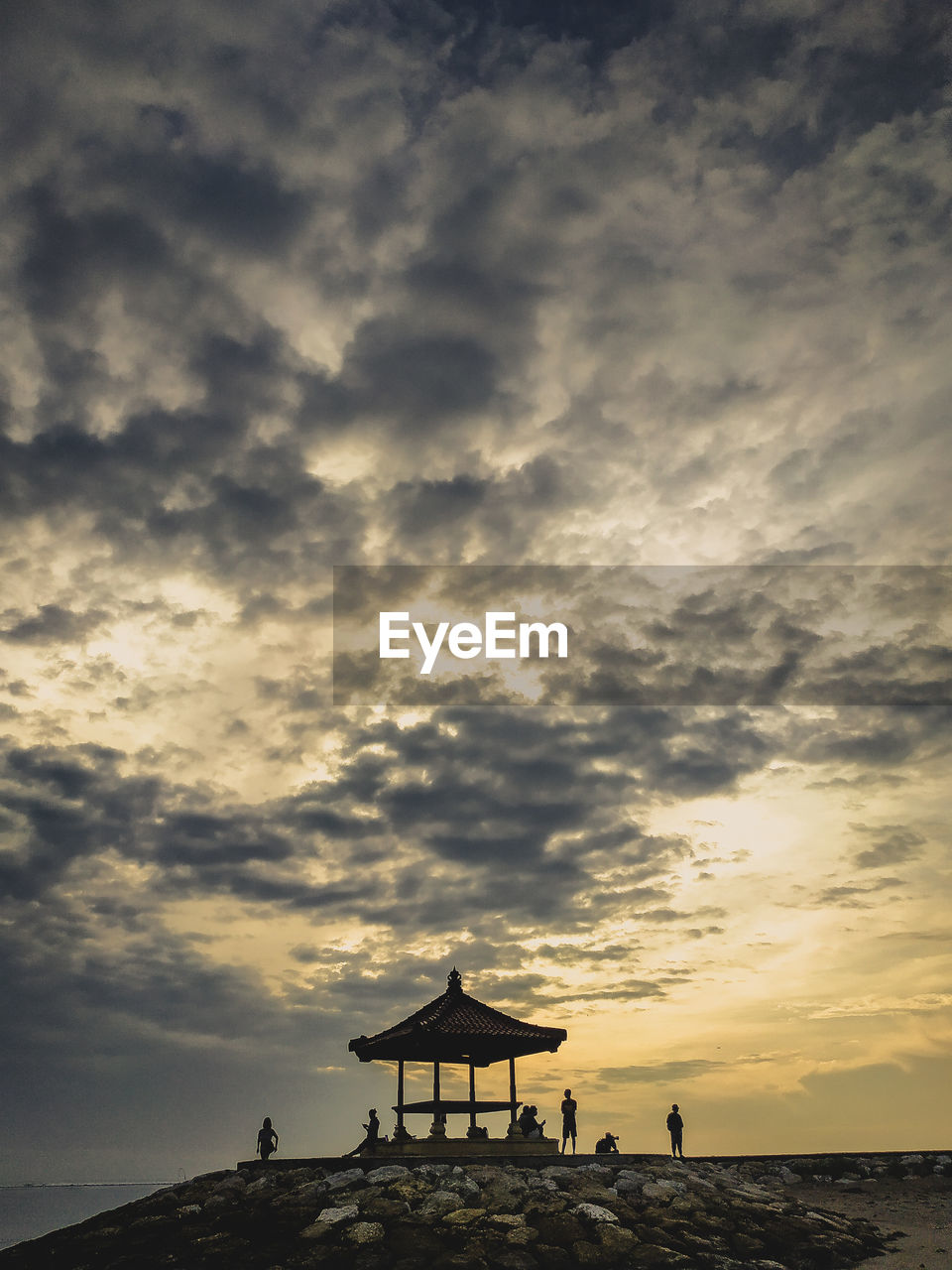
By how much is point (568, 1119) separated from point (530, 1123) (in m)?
2.25

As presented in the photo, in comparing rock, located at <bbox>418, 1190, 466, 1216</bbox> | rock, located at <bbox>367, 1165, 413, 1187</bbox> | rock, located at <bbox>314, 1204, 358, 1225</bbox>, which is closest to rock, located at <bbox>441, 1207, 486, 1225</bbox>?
rock, located at <bbox>418, 1190, 466, 1216</bbox>

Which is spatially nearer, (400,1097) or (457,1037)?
(457,1037)

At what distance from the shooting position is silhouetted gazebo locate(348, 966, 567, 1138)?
1025 inches

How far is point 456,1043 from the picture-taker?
26.1 meters

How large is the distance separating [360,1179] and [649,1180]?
7.00m

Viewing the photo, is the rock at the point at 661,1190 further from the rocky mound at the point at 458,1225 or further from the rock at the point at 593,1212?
the rock at the point at 593,1212

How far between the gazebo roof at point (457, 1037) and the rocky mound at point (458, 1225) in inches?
141

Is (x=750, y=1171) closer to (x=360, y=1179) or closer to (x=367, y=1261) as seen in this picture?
(x=360, y=1179)

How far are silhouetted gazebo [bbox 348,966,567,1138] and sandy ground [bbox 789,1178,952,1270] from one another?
9.05m

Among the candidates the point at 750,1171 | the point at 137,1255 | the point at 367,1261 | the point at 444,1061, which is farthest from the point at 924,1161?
the point at 137,1255

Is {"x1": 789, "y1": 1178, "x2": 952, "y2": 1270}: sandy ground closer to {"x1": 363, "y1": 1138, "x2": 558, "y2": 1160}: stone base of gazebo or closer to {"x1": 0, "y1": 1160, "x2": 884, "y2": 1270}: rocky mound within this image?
{"x1": 0, "y1": 1160, "x2": 884, "y2": 1270}: rocky mound

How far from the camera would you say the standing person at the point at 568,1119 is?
1119 inches

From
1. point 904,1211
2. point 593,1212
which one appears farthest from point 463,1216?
point 904,1211

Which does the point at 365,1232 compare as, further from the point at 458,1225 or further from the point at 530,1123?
the point at 530,1123
